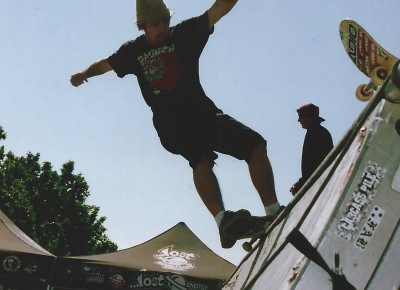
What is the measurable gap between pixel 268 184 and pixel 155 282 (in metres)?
5.31

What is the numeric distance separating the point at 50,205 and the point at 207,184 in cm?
3405

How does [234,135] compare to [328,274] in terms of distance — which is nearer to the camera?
[328,274]

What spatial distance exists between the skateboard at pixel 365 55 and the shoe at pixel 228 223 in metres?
1.25

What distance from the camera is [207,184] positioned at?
3.28m

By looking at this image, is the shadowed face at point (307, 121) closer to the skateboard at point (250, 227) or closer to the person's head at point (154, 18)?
the person's head at point (154, 18)

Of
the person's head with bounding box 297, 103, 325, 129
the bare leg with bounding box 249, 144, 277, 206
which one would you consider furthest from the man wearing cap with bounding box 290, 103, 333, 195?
the bare leg with bounding box 249, 144, 277, 206

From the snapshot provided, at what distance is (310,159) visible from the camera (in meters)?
4.66

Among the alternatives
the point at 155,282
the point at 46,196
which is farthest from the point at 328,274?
the point at 46,196

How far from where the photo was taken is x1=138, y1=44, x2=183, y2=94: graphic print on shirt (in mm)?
3475

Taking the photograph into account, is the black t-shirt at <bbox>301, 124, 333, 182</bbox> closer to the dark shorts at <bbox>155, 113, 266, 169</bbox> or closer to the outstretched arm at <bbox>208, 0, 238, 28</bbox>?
the dark shorts at <bbox>155, 113, 266, 169</bbox>

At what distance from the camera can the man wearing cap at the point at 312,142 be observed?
15.1 ft

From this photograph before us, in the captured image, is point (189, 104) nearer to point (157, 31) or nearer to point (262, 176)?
point (157, 31)

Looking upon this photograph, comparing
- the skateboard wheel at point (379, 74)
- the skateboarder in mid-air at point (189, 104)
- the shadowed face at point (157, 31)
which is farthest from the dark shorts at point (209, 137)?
the skateboard wheel at point (379, 74)

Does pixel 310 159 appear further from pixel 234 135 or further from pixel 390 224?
pixel 390 224
